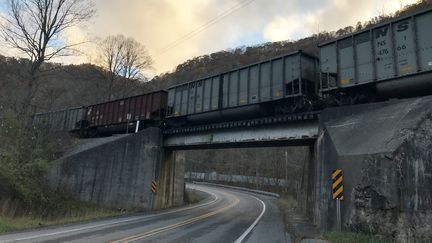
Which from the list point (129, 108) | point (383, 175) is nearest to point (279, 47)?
point (129, 108)

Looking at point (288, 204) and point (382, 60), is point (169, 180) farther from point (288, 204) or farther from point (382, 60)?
point (382, 60)

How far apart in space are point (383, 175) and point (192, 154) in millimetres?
76773

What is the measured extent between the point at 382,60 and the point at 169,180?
19.3m

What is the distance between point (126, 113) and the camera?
103ft

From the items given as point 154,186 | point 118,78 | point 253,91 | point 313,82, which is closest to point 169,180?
point 154,186

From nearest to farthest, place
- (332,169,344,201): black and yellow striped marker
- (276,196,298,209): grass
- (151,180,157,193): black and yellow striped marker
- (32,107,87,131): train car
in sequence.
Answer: (332,169,344,201): black and yellow striped marker < (151,180,157,193): black and yellow striped marker < (276,196,298,209): grass < (32,107,87,131): train car

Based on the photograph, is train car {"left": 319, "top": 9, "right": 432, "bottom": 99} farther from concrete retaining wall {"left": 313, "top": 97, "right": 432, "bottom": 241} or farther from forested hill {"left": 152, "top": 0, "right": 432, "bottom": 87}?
forested hill {"left": 152, "top": 0, "right": 432, "bottom": 87}

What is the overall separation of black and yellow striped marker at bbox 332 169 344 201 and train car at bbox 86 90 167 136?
18229 mm

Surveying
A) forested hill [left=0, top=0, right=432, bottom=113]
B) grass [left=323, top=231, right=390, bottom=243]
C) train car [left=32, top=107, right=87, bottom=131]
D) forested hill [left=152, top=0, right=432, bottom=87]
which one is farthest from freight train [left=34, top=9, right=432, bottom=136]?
forested hill [left=152, top=0, right=432, bottom=87]

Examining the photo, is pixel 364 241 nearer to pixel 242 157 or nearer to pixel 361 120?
pixel 361 120

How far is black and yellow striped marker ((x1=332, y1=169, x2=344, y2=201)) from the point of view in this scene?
1232 cm

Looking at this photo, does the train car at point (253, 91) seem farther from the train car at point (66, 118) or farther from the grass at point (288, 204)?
the train car at point (66, 118)

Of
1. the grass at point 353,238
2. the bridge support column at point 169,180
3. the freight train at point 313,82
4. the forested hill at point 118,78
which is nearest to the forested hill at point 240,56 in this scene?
the forested hill at point 118,78

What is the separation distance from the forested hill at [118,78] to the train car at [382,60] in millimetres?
18741
